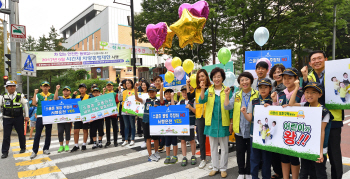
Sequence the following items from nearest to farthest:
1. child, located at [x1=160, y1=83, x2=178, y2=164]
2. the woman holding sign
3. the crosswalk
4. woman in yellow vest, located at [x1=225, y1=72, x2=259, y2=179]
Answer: woman in yellow vest, located at [x1=225, y1=72, x2=259, y2=179], the crosswalk, child, located at [x1=160, y1=83, x2=178, y2=164], the woman holding sign

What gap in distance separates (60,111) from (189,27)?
14.5 ft

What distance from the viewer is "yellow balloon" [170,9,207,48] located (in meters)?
5.66

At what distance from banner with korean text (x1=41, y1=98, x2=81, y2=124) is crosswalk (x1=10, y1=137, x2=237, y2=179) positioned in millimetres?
1032

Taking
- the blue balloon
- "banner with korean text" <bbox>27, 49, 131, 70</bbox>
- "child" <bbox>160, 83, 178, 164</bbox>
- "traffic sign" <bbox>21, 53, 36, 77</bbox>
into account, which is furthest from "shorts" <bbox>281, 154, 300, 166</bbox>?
"banner with korean text" <bbox>27, 49, 131, 70</bbox>

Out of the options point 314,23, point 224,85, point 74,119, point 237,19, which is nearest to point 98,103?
point 74,119

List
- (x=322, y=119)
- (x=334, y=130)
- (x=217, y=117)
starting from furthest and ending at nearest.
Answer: (x=217, y=117), (x=334, y=130), (x=322, y=119)

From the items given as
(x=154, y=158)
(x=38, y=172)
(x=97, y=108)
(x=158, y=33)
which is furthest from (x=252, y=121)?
(x=38, y=172)

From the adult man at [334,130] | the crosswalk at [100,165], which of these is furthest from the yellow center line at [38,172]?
the adult man at [334,130]

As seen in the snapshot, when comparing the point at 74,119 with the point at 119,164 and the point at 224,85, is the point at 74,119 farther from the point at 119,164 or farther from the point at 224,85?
the point at 224,85

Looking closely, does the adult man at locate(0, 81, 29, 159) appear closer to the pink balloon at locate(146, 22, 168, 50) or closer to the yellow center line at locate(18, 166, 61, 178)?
the yellow center line at locate(18, 166, 61, 178)

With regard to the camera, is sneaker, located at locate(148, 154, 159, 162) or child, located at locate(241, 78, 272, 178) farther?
sneaker, located at locate(148, 154, 159, 162)

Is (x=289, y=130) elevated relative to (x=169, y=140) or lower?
elevated

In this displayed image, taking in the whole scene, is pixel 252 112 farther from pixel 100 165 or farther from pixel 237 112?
pixel 100 165

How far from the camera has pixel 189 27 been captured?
5.72 metres
